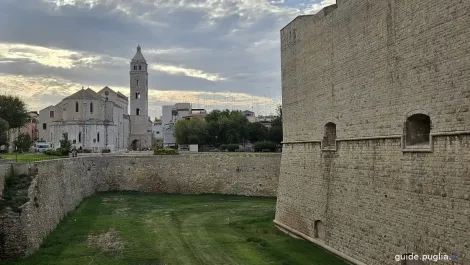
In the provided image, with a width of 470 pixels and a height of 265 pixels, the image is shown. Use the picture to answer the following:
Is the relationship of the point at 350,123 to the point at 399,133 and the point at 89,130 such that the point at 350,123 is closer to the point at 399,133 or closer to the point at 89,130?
the point at 399,133

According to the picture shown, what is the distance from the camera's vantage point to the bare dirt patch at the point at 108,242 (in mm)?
15164

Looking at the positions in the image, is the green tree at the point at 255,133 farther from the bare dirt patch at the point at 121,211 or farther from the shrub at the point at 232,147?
the bare dirt patch at the point at 121,211

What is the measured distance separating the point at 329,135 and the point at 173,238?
6377 millimetres

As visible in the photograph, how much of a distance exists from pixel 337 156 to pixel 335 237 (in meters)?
2.35

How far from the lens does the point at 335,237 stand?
14.1m

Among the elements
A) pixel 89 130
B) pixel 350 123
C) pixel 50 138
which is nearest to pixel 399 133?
pixel 350 123

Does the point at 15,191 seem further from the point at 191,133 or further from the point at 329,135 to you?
the point at 191,133

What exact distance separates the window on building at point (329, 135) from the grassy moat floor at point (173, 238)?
10.5 feet

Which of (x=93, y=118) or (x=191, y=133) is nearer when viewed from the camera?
(x=93, y=118)

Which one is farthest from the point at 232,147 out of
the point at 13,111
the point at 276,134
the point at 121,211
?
the point at 121,211

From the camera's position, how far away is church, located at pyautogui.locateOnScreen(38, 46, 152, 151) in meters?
52.9

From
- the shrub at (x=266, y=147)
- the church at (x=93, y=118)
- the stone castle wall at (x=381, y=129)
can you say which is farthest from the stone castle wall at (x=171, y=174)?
the church at (x=93, y=118)

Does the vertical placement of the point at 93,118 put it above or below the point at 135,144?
above

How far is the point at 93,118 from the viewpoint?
5350cm
